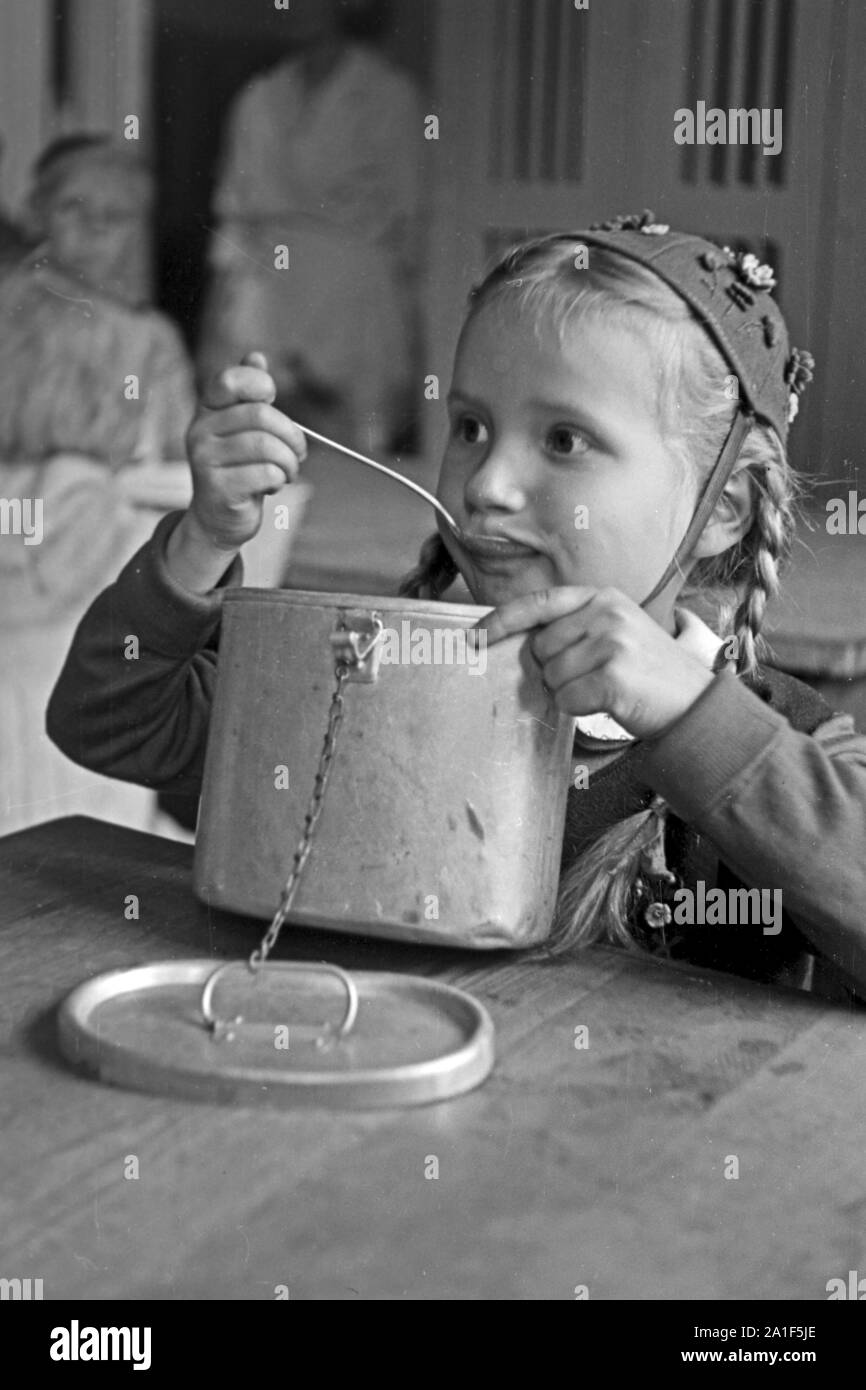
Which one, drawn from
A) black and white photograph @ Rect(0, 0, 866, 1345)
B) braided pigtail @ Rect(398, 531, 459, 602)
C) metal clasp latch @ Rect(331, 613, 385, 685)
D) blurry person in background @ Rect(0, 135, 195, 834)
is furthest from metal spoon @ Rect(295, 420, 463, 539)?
blurry person in background @ Rect(0, 135, 195, 834)

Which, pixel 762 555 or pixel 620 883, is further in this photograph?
pixel 762 555

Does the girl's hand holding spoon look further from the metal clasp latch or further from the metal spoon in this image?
the metal clasp latch

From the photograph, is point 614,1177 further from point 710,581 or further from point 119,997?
point 710,581

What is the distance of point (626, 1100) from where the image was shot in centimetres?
71

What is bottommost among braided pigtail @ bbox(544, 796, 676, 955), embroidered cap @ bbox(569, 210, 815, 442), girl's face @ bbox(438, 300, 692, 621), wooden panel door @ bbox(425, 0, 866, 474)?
braided pigtail @ bbox(544, 796, 676, 955)

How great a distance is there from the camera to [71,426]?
2.07m

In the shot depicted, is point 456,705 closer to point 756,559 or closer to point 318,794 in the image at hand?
point 318,794

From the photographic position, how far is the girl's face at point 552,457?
1.06 m

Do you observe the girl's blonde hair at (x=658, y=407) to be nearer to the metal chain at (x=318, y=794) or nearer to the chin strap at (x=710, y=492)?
the chin strap at (x=710, y=492)

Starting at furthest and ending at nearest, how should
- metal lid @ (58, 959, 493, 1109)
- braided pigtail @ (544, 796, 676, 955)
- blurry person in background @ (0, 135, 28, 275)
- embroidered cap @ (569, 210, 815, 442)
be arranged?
blurry person in background @ (0, 135, 28, 275) < embroidered cap @ (569, 210, 815, 442) < braided pigtail @ (544, 796, 676, 955) < metal lid @ (58, 959, 493, 1109)

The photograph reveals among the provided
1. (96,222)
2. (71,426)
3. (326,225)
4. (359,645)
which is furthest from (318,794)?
(326,225)

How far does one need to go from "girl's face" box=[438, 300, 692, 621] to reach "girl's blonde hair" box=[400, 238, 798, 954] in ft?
0.05

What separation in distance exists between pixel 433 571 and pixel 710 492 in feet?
0.82

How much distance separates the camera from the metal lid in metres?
0.68
